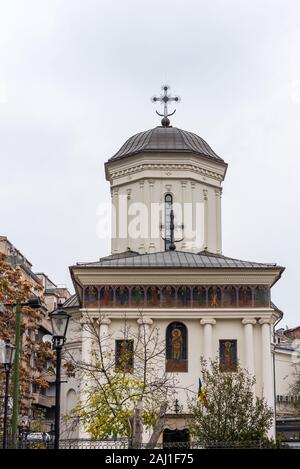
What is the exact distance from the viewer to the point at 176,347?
37219 mm

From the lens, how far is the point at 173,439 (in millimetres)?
36125

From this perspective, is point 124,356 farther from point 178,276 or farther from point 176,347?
point 178,276

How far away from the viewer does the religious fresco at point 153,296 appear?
3741 cm

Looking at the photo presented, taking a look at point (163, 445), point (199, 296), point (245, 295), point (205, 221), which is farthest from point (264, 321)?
point (163, 445)

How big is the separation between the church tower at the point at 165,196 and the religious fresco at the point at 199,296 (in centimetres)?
756

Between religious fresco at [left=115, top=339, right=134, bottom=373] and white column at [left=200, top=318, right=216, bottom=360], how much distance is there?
3365 millimetres

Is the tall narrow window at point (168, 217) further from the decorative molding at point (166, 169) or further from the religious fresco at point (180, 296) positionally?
the religious fresco at point (180, 296)

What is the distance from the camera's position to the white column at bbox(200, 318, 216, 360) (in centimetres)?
3681

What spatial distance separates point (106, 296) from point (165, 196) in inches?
399

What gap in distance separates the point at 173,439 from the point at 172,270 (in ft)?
24.4

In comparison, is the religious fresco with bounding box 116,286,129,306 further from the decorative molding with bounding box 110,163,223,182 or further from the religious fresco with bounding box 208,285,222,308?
the decorative molding with bounding box 110,163,223,182
